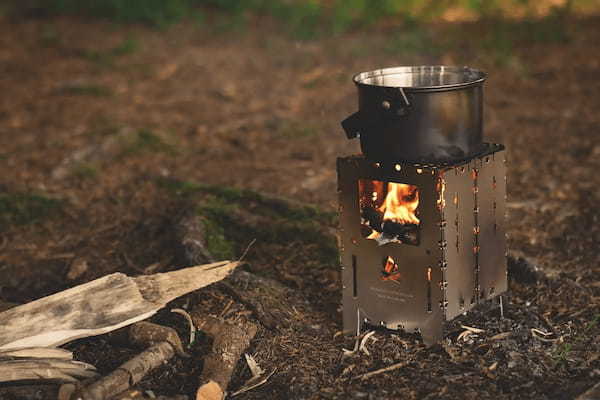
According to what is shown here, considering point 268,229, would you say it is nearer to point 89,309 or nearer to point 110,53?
point 89,309

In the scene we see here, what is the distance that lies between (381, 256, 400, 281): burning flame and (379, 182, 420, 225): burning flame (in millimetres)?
221

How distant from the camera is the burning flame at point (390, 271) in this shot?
392cm

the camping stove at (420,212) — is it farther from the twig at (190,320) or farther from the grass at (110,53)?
the grass at (110,53)

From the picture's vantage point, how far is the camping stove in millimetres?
3604

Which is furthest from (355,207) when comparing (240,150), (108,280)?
(240,150)

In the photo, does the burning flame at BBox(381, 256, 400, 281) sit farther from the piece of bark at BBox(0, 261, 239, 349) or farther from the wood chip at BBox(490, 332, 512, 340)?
the piece of bark at BBox(0, 261, 239, 349)

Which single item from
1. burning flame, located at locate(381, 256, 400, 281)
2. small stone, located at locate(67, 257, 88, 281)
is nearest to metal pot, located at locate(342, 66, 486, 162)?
burning flame, located at locate(381, 256, 400, 281)

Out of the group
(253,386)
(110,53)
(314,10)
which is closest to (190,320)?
(253,386)

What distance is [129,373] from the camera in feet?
11.5

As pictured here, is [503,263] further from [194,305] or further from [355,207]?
[194,305]

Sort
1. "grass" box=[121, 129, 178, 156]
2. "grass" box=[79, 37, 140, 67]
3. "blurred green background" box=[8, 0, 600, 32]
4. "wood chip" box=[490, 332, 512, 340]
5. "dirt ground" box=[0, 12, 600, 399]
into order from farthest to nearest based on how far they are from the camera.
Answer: "blurred green background" box=[8, 0, 600, 32], "grass" box=[79, 37, 140, 67], "grass" box=[121, 129, 178, 156], "wood chip" box=[490, 332, 512, 340], "dirt ground" box=[0, 12, 600, 399]

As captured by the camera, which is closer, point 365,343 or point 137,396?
point 137,396

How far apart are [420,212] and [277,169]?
315 centimetres

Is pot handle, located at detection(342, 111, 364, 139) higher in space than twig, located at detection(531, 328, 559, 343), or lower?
higher
